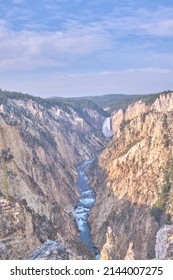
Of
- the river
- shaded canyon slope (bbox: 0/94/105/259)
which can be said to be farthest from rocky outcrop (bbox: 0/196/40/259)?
the river

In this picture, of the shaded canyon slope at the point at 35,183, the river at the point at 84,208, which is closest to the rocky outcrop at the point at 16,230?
the shaded canyon slope at the point at 35,183

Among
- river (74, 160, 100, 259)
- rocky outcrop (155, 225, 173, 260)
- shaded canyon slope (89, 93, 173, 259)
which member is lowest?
river (74, 160, 100, 259)

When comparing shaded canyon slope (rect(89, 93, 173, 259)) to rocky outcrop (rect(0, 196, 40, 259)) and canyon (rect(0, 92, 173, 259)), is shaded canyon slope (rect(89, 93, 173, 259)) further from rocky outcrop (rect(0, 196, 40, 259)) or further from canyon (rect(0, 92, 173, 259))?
rocky outcrop (rect(0, 196, 40, 259))

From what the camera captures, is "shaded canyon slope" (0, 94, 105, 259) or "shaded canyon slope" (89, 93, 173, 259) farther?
"shaded canyon slope" (89, 93, 173, 259)

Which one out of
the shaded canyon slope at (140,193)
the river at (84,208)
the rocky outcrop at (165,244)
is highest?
the rocky outcrop at (165,244)

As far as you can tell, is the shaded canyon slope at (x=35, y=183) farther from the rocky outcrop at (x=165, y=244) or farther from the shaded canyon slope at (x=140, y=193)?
the shaded canyon slope at (x=140, y=193)
